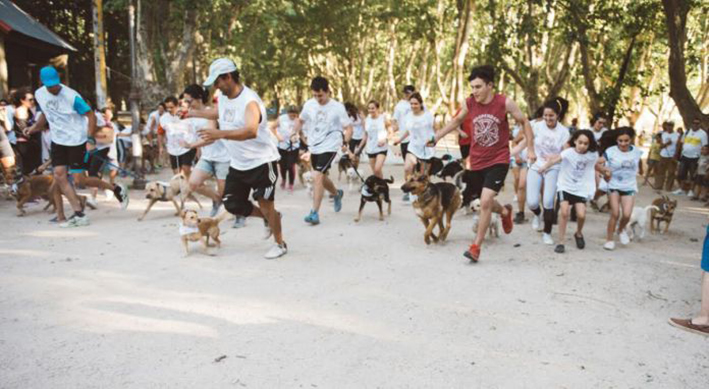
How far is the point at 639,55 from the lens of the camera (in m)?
21.1

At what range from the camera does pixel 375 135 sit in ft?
36.6

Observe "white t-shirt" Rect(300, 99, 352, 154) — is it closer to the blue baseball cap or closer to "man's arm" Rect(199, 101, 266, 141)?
"man's arm" Rect(199, 101, 266, 141)

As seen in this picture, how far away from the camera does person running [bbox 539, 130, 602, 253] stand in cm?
689

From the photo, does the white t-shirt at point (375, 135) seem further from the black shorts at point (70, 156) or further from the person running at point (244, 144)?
the black shorts at point (70, 156)

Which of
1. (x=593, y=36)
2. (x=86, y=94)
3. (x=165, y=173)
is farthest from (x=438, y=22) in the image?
(x=86, y=94)

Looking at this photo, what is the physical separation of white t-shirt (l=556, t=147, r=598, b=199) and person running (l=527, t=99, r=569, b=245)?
33cm

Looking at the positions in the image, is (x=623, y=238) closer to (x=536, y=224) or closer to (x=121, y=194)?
(x=536, y=224)

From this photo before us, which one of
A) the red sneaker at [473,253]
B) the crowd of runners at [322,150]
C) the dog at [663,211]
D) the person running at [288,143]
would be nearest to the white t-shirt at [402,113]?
the crowd of runners at [322,150]

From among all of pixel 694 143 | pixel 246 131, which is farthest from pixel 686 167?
pixel 246 131

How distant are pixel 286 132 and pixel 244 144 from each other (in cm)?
533

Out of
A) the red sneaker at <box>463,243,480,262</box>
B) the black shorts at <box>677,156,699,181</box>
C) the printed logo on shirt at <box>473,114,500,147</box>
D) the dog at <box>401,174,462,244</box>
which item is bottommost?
the red sneaker at <box>463,243,480,262</box>

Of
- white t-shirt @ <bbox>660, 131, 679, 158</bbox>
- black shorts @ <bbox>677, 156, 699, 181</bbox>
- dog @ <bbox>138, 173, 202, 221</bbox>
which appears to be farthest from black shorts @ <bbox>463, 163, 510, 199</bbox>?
white t-shirt @ <bbox>660, 131, 679, 158</bbox>

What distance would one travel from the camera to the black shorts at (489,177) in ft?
20.1

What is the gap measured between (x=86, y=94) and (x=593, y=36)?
1067 inches
